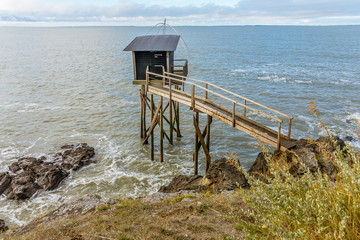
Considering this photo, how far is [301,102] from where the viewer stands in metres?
27.5

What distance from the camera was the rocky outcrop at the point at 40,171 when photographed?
1357cm

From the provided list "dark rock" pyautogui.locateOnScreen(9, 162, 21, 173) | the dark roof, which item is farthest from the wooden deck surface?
"dark rock" pyautogui.locateOnScreen(9, 162, 21, 173)

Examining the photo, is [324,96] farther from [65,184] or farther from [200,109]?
[65,184]

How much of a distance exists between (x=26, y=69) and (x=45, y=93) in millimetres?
20218

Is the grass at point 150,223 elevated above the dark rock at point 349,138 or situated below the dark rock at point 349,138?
above

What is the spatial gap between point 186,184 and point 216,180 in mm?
1382

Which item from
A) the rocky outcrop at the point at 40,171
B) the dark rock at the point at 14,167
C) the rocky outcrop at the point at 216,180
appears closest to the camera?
the rocky outcrop at the point at 216,180

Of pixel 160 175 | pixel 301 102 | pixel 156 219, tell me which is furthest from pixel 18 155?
pixel 301 102

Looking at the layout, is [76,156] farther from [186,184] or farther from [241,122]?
[241,122]

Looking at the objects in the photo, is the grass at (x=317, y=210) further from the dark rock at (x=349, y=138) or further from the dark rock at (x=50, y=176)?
the dark rock at (x=349, y=138)

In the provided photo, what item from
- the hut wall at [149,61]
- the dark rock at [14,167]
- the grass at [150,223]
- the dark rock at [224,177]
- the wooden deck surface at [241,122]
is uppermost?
the hut wall at [149,61]

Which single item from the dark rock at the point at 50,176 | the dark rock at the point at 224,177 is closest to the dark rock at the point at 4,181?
the dark rock at the point at 50,176

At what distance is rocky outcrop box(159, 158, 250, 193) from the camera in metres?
11.0

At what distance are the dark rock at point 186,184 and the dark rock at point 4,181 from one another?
315 inches
